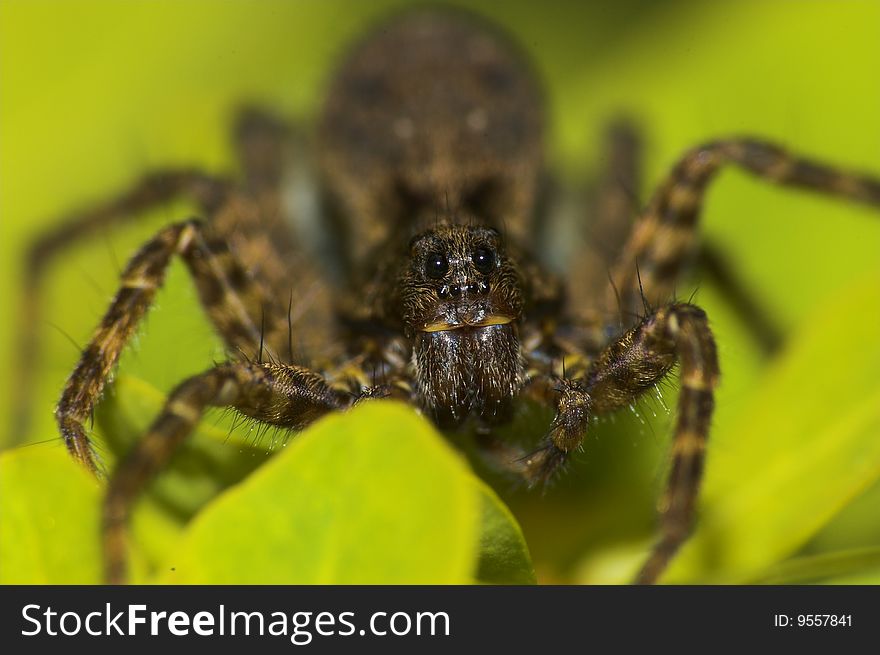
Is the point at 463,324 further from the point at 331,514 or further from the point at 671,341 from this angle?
the point at 331,514

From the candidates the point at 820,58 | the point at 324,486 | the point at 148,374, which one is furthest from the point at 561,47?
the point at 324,486

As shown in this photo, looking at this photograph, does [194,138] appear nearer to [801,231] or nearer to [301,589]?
[801,231]

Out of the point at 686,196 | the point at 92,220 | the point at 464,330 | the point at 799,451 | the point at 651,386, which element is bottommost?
the point at 799,451

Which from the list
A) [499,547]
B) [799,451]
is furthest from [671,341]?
[499,547]

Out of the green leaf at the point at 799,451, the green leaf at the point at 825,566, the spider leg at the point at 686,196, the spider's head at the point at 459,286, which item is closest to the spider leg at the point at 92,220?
the spider's head at the point at 459,286

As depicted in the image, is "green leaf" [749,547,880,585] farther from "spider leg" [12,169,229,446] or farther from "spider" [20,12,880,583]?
"spider leg" [12,169,229,446]

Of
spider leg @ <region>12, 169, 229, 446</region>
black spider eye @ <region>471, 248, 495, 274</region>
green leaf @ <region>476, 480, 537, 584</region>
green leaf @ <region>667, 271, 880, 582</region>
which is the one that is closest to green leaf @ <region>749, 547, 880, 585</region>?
green leaf @ <region>667, 271, 880, 582</region>
